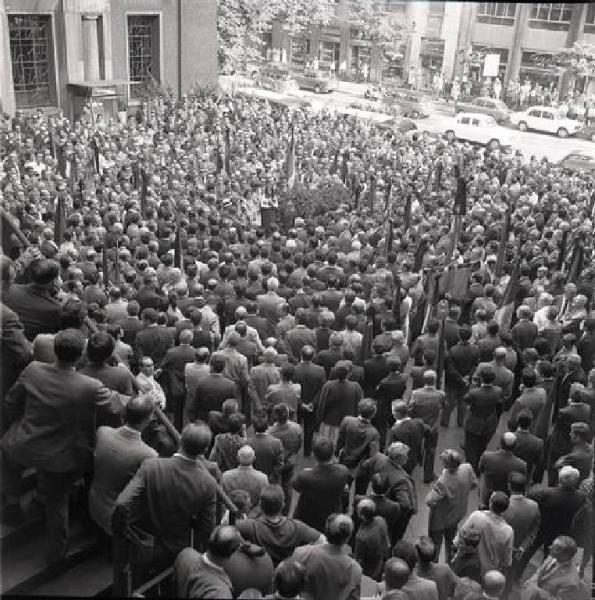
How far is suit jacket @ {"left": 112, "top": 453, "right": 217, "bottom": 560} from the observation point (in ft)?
14.4

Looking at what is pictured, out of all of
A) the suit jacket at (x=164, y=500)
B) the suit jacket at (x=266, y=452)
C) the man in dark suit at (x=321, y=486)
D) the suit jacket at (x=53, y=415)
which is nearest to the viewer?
the suit jacket at (x=164, y=500)

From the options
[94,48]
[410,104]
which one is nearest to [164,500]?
[94,48]

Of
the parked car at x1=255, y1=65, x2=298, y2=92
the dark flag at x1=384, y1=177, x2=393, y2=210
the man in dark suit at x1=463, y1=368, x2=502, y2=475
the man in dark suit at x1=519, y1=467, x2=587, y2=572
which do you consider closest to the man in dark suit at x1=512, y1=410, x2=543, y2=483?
the man in dark suit at x1=519, y1=467, x2=587, y2=572

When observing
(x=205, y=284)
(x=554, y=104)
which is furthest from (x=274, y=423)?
(x=554, y=104)

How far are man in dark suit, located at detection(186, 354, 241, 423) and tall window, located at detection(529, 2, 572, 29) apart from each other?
39.3 m

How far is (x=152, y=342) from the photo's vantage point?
8320 millimetres

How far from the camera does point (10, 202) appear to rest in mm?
13422

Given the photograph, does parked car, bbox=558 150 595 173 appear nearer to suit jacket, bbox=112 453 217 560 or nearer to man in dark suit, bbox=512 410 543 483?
man in dark suit, bbox=512 410 543 483

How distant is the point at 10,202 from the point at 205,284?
5.01 metres

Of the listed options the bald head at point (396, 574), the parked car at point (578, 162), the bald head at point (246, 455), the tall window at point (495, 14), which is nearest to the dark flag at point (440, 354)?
the bald head at point (246, 455)

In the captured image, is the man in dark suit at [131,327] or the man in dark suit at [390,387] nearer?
the man in dark suit at [390,387]

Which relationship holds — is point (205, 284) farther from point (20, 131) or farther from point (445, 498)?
point (20, 131)

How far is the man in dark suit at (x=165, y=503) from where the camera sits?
4398mm

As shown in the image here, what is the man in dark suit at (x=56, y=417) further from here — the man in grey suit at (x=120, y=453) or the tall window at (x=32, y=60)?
the tall window at (x=32, y=60)
